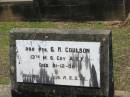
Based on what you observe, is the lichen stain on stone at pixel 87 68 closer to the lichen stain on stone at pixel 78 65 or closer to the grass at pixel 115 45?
the lichen stain on stone at pixel 78 65

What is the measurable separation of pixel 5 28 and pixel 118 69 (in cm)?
501

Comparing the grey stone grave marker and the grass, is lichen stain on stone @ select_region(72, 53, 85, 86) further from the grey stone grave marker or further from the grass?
the grass

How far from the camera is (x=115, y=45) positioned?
960cm

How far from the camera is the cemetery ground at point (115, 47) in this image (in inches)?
291

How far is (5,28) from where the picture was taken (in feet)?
40.1

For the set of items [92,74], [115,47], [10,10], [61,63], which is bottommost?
[115,47]

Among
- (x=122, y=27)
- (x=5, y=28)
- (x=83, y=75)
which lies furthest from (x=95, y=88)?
(x=5, y=28)

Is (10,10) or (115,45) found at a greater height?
(10,10)

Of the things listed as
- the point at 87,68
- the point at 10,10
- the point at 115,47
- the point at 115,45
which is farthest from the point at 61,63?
the point at 10,10

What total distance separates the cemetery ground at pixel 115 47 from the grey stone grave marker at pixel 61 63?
0.77 metres

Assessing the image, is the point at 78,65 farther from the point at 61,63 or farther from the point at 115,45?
the point at 115,45

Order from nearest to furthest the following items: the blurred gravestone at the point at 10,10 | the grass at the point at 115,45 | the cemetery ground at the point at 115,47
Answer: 1. the cemetery ground at the point at 115,47
2. the grass at the point at 115,45
3. the blurred gravestone at the point at 10,10

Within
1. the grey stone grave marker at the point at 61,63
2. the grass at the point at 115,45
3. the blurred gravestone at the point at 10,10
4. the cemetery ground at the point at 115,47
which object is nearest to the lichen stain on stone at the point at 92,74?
the grey stone grave marker at the point at 61,63

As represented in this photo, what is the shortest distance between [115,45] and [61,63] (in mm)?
3803
